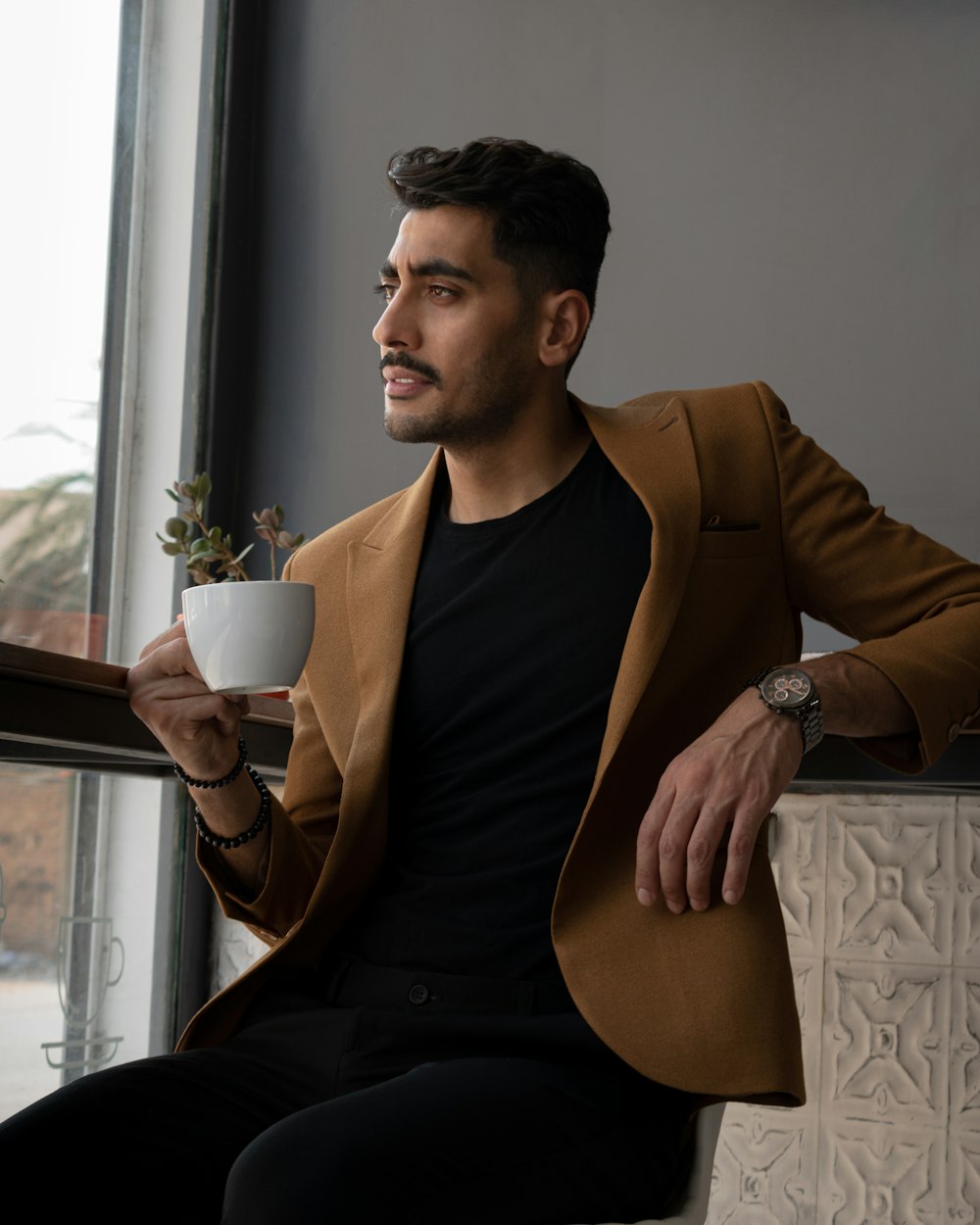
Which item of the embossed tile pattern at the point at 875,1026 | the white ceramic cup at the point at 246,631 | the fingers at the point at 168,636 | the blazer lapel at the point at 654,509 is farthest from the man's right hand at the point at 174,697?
the embossed tile pattern at the point at 875,1026

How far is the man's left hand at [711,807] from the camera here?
112 cm

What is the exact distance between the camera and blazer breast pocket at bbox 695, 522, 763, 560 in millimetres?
1340

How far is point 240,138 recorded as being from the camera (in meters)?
2.87

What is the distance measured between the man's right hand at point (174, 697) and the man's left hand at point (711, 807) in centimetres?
41

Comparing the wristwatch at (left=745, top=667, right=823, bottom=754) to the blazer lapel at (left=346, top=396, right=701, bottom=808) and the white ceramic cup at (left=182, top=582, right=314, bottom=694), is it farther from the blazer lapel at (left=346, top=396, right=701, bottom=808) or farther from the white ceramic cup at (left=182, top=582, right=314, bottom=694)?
the white ceramic cup at (left=182, top=582, right=314, bottom=694)

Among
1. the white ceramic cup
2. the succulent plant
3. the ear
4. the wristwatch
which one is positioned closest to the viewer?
the white ceramic cup

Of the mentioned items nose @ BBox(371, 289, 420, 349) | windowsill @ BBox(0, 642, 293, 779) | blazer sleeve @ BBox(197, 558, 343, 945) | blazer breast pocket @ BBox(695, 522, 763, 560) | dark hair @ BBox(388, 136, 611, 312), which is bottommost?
blazer sleeve @ BBox(197, 558, 343, 945)

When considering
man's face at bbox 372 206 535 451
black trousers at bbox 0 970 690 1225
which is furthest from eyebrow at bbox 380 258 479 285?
black trousers at bbox 0 970 690 1225

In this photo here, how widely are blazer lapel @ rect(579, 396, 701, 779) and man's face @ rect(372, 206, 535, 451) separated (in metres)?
0.11

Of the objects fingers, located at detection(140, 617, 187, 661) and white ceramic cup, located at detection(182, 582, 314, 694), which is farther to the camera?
fingers, located at detection(140, 617, 187, 661)

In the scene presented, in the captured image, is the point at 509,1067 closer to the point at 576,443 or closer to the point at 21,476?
the point at 576,443

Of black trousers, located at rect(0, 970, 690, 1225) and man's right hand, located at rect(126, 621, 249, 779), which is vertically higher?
man's right hand, located at rect(126, 621, 249, 779)

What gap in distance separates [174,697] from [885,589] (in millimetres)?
718

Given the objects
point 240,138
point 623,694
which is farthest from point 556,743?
point 240,138
